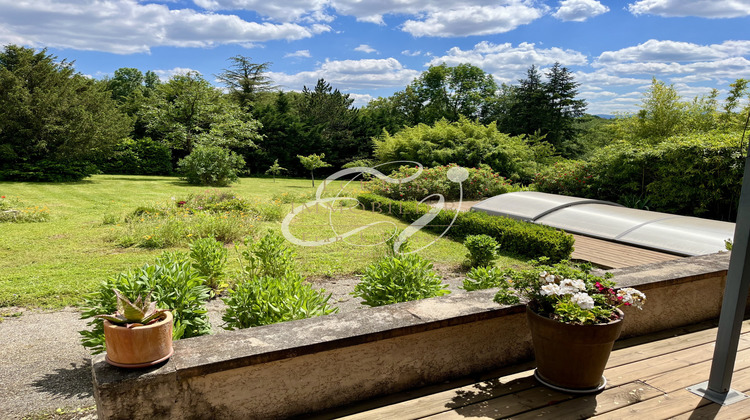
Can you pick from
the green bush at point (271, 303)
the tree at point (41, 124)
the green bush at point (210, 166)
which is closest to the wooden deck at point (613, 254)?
the green bush at point (271, 303)

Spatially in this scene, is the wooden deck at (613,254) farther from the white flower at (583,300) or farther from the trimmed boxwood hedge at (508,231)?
the white flower at (583,300)

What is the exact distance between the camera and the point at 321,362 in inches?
→ 82.7

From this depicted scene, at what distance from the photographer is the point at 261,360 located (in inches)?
75.7

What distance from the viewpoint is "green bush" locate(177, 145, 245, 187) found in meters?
16.8

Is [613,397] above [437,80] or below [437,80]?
below

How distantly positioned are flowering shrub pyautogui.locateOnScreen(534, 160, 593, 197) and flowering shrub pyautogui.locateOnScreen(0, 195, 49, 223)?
12.9 m

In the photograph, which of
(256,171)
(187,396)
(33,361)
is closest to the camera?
(187,396)

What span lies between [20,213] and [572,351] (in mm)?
11026

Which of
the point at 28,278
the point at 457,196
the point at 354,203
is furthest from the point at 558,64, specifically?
the point at 28,278

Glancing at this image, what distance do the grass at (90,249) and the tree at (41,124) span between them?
3.36 m

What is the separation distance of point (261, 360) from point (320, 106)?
27.3 m

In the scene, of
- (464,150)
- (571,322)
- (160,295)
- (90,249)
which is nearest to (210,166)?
(464,150)

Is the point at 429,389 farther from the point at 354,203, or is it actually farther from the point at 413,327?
the point at 354,203

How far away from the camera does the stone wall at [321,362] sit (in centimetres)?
180
